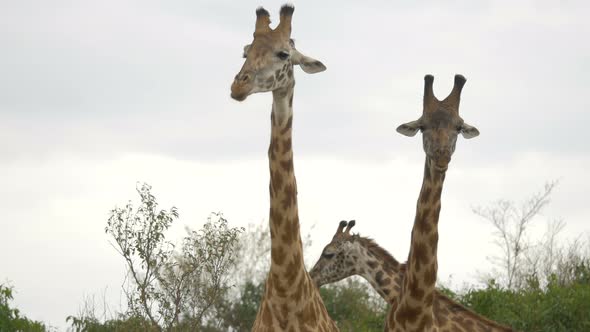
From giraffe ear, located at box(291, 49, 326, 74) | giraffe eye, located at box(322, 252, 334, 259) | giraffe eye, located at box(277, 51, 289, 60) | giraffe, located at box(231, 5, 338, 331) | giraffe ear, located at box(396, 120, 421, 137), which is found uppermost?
giraffe eye, located at box(322, 252, 334, 259)

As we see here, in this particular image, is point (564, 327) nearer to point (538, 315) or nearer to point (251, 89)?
point (538, 315)

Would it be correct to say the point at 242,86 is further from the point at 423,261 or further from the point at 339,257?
the point at 339,257

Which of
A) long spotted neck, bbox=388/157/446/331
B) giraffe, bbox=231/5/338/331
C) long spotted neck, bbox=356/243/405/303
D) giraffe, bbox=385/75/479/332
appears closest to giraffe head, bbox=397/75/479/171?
giraffe, bbox=385/75/479/332

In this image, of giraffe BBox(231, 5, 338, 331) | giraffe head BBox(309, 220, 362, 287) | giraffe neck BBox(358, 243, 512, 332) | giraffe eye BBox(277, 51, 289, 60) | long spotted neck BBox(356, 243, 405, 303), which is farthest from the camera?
giraffe head BBox(309, 220, 362, 287)

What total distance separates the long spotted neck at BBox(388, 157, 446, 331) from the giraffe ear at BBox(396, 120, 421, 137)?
414mm

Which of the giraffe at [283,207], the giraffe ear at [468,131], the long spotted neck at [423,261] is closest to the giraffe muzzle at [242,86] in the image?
the giraffe at [283,207]

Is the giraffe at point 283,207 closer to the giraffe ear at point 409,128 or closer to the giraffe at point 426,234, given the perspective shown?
the giraffe at point 426,234

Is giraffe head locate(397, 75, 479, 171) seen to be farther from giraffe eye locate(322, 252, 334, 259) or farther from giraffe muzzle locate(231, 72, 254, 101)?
giraffe eye locate(322, 252, 334, 259)

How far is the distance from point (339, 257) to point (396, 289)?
175 cm

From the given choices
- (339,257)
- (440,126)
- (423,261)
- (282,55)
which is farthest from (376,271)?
(282,55)

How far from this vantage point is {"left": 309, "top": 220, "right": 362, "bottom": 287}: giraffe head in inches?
626

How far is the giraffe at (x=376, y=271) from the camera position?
12156 mm

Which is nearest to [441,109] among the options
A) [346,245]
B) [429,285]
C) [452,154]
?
[452,154]

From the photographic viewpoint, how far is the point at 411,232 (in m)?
11.1
